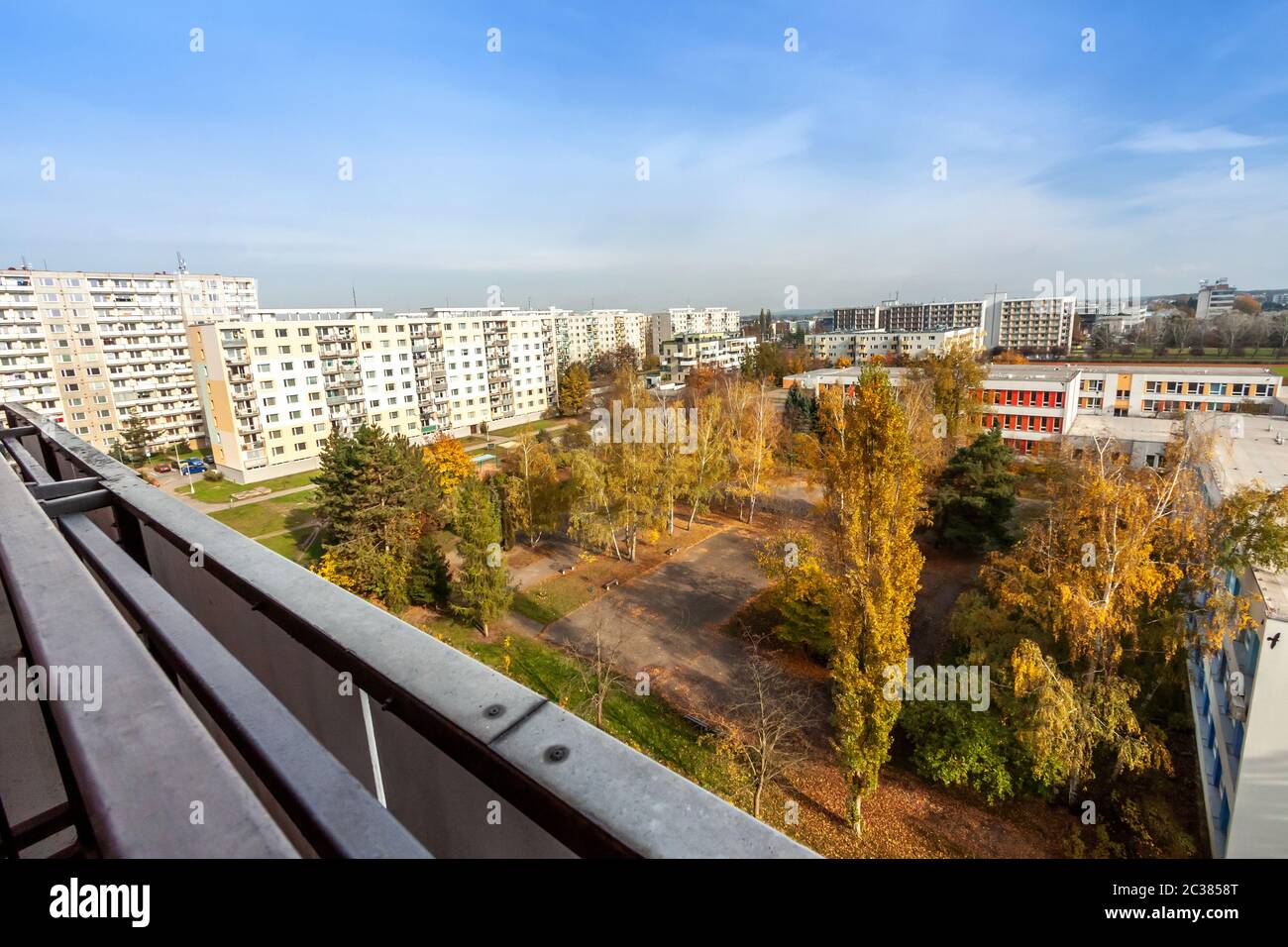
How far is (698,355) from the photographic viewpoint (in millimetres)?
62531

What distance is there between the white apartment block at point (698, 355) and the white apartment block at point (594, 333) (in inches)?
353

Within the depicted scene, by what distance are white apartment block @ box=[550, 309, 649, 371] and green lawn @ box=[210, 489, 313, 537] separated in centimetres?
4482

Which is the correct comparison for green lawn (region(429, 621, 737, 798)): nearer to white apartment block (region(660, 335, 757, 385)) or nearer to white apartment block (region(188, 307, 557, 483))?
white apartment block (region(188, 307, 557, 483))

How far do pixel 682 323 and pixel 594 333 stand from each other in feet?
47.3

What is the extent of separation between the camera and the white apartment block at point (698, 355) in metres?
59.8

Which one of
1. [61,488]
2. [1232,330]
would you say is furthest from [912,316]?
[61,488]

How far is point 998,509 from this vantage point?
60.5 ft

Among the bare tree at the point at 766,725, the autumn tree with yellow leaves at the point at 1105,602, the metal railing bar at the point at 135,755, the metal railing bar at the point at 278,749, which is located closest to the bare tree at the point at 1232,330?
the autumn tree with yellow leaves at the point at 1105,602

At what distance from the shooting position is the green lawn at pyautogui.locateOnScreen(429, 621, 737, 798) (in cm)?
1127

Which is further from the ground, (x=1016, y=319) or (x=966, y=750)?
(x=1016, y=319)

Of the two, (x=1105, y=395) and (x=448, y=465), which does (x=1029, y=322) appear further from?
(x=448, y=465)

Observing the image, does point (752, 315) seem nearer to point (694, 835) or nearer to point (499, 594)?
point (499, 594)

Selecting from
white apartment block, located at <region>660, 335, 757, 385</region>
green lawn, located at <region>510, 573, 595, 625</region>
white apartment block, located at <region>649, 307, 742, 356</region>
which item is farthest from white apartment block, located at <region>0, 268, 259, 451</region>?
white apartment block, located at <region>649, 307, 742, 356</region>
